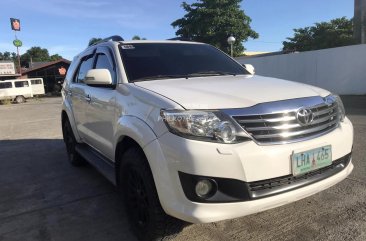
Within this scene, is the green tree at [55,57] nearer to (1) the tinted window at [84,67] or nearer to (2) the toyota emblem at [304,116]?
(1) the tinted window at [84,67]

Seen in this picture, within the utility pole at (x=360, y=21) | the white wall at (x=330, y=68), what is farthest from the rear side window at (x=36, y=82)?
the utility pole at (x=360, y=21)

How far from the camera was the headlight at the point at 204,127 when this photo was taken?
8.64 ft

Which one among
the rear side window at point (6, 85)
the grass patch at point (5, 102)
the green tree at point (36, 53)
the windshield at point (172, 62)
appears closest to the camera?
the windshield at point (172, 62)

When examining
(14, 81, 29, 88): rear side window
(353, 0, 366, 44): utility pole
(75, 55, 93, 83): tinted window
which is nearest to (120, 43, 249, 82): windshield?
(75, 55, 93, 83): tinted window

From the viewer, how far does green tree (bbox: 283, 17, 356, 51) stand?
36.7 metres

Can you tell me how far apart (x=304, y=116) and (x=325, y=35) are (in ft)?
126

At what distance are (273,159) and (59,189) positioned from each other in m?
3.27

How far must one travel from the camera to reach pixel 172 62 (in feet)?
13.6

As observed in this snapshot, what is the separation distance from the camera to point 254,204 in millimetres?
2635

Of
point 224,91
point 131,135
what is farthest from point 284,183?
point 131,135

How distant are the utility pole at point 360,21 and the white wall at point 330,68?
803 centimetres

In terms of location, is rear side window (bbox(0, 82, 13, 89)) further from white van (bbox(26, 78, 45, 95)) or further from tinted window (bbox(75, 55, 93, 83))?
tinted window (bbox(75, 55, 93, 83))

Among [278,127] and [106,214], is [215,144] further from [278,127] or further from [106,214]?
[106,214]

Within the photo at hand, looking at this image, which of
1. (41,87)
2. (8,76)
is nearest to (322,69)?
(41,87)
